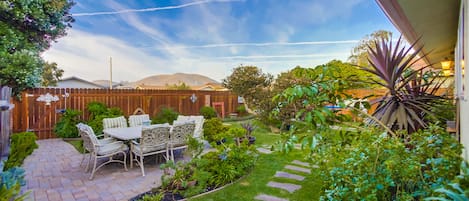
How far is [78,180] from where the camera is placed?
3633mm

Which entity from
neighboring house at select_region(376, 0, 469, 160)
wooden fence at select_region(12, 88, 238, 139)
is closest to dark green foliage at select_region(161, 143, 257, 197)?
neighboring house at select_region(376, 0, 469, 160)

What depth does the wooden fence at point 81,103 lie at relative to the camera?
22.9 ft

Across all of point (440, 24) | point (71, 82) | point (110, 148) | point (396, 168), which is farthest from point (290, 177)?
point (71, 82)

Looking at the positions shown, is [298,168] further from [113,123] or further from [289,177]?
[113,123]

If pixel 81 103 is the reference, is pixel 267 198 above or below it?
below

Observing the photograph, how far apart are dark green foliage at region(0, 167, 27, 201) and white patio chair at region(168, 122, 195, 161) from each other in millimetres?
2258

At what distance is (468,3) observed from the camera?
155cm

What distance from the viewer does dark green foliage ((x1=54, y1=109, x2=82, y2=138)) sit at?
6961 mm

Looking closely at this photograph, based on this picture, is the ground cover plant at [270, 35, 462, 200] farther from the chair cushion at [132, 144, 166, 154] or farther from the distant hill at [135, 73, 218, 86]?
the distant hill at [135, 73, 218, 86]

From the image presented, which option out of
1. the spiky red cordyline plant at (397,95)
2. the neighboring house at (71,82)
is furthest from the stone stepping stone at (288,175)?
the neighboring house at (71,82)

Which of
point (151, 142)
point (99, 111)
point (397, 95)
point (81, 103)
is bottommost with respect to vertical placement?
point (151, 142)

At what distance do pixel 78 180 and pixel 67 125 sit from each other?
167 inches

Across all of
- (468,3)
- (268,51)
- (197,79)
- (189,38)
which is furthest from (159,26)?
(197,79)

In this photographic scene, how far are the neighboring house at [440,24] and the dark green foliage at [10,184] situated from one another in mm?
3049
